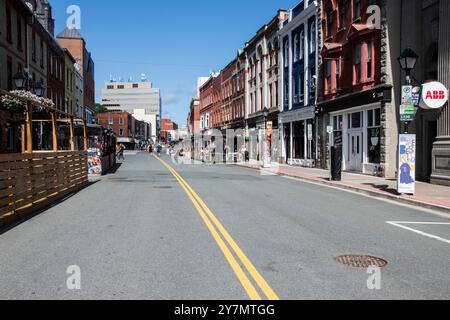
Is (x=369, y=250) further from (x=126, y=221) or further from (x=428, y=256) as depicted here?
(x=126, y=221)

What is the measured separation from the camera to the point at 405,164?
1481 centimetres

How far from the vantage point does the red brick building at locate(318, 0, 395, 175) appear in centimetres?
2312

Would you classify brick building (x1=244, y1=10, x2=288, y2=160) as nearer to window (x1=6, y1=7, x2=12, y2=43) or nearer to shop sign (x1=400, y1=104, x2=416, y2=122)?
window (x1=6, y1=7, x2=12, y2=43)

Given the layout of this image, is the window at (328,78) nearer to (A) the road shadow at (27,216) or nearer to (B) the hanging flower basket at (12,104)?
(B) the hanging flower basket at (12,104)

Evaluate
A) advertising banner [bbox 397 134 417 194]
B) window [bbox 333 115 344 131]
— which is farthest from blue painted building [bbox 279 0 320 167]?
advertising banner [bbox 397 134 417 194]

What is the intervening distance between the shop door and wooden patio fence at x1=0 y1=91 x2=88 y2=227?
1617 cm

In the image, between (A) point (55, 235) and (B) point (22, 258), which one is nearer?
(B) point (22, 258)

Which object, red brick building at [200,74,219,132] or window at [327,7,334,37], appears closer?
window at [327,7,334,37]

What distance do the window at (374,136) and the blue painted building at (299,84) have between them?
6.76 meters

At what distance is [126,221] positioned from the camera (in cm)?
972

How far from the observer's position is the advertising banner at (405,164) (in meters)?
14.7

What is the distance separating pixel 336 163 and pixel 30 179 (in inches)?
539

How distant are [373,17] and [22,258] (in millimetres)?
21876
